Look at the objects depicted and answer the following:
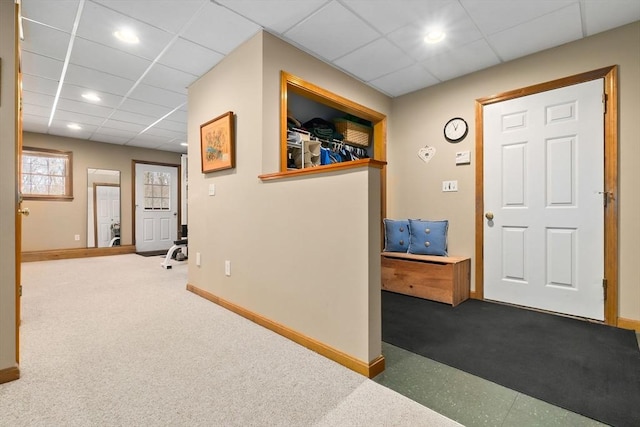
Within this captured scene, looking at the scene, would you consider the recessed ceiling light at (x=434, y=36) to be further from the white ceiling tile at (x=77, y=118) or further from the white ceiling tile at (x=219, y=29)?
Result: the white ceiling tile at (x=77, y=118)

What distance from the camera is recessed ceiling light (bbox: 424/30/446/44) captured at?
2439 millimetres

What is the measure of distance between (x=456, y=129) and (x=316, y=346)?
2692 mm

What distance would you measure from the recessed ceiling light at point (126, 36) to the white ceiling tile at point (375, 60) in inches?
69.8

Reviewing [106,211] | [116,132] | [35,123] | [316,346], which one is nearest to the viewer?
[316,346]

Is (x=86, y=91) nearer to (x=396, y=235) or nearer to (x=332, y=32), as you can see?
(x=332, y=32)

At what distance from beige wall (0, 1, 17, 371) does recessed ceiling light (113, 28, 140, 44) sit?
36.9 inches

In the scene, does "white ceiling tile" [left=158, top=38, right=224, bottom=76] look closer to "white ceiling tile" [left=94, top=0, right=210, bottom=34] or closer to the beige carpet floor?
"white ceiling tile" [left=94, top=0, right=210, bottom=34]

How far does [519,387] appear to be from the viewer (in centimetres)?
152

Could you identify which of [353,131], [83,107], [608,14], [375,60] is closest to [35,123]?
[83,107]

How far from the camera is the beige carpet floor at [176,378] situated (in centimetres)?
131

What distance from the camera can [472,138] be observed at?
315cm

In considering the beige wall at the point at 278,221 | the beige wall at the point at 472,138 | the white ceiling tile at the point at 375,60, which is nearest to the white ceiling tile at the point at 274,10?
the beige wall at the point at 278,221

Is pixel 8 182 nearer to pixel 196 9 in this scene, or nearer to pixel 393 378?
pixel 196 9

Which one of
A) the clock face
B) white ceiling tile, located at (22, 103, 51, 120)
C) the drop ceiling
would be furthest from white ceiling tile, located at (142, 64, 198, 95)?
the clock face
